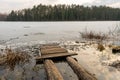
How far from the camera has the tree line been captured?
107938 mm

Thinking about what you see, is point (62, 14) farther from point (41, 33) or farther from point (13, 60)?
point (13, 60)

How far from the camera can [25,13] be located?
11431cm

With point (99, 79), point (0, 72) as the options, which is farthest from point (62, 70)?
point (0, 72)

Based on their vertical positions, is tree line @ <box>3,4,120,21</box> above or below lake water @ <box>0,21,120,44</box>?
above

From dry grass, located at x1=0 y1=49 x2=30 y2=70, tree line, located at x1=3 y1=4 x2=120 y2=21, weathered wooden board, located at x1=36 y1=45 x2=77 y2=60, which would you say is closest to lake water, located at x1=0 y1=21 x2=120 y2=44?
weathered wooden board, located at x1=36 y1=45 x2=77 y2=60

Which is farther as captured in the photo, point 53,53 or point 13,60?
point 53,53

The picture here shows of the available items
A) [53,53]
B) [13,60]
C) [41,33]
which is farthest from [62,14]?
[13,60]

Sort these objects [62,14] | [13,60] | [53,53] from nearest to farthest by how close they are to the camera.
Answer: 1. [13,60]
2. [53,53]
3. [62,14]

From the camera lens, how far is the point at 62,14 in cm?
10588

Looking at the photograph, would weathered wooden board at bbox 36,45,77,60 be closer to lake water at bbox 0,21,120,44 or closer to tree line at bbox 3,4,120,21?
lake water at bbox 0,21,120,44

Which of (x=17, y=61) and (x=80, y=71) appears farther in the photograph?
(x=17, y=61)

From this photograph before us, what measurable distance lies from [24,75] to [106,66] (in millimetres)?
4023

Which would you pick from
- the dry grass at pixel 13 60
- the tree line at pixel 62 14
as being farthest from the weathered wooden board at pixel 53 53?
the tree line at pixel 62 14

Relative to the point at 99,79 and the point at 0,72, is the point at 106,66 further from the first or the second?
the point at 0,72
